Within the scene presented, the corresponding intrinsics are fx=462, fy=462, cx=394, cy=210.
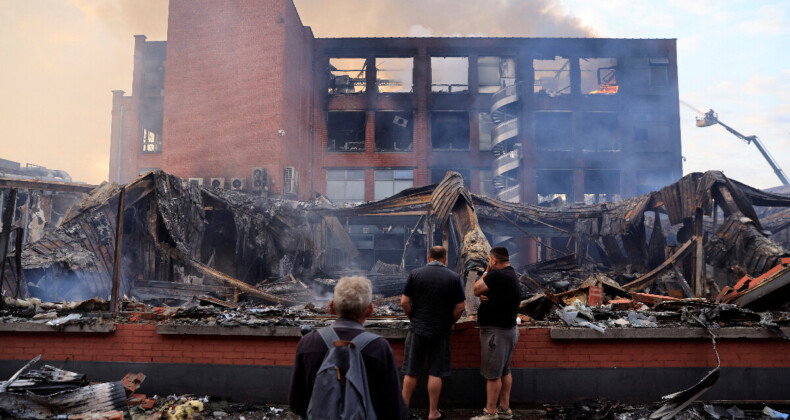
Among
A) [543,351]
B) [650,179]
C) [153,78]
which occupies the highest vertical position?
[153,78]

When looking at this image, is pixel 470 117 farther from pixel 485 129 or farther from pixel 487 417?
pixel 487 417

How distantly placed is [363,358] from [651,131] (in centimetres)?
3136

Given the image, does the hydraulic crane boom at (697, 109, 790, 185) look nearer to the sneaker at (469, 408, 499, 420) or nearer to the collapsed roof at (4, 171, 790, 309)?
the collapsed roof at (4, 171, 790, 309)

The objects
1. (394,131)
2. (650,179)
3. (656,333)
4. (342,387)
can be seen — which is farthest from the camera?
(394,131)

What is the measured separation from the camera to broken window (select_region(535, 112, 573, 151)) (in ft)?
93.6

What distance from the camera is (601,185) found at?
28.7 m

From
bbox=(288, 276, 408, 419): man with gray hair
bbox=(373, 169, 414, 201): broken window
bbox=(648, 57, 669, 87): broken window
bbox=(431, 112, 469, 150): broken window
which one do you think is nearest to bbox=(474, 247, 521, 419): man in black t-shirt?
bbox=(288, 276, 408, 419): man with gray hair

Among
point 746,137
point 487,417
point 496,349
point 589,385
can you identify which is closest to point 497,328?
point 496,349

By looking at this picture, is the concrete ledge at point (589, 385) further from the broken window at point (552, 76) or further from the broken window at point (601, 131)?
the broken window at point (552, 76)

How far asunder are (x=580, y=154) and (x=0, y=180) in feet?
88.3

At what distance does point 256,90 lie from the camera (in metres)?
23.4

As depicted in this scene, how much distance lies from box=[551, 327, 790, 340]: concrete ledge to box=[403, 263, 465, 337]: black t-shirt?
144 cm

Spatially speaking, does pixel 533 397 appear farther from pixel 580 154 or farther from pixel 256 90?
pixel 580 154

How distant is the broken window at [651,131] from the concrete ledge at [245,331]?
91.4ft
